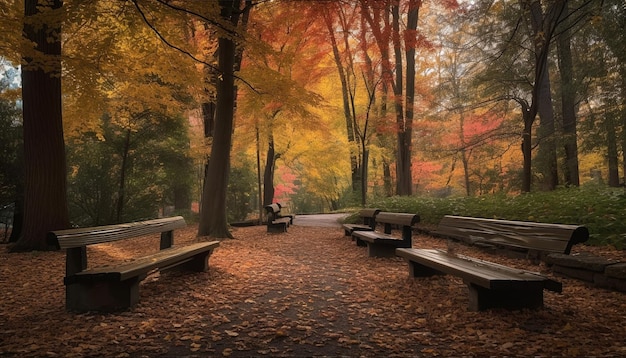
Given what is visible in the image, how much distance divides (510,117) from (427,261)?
1576 cm

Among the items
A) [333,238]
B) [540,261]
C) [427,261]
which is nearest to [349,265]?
[427,261]

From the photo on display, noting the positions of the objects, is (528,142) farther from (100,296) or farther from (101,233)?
(100,296)

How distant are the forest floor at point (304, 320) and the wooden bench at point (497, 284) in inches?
4.5

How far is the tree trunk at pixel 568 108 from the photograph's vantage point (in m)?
10.4

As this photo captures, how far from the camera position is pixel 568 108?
1165 centimetres

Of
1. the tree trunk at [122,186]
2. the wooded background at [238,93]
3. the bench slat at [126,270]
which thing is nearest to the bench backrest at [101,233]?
the bench slat at [126,270]

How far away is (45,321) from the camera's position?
11.0 ft

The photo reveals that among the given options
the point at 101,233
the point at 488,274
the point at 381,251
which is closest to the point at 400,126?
the point at 381,251

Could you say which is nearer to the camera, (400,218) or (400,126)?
(400,218)

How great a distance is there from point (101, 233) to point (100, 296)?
658 millimetres

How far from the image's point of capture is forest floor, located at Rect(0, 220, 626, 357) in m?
2.73

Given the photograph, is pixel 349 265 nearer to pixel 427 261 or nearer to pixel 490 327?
pixel 427 261

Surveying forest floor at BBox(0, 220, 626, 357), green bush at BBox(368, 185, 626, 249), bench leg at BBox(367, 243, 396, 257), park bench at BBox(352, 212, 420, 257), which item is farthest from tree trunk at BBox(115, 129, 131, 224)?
green bush at BBox(368, 185, 626, 249)

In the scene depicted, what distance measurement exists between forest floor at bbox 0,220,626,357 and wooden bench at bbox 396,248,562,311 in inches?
4.5
